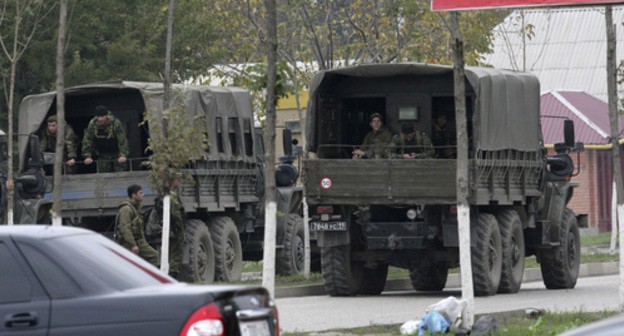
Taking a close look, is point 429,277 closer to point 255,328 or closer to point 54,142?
point 54,142

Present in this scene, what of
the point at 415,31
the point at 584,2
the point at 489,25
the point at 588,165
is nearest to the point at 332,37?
the point at 415,31

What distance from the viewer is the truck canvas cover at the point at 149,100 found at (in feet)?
78.1

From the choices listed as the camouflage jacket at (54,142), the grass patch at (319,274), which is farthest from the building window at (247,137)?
the camouflage jacket at (54,142)

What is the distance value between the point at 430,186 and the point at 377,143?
1.69 metres

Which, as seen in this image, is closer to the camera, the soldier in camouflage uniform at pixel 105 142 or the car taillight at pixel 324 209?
the car taillight at pixel 324 209

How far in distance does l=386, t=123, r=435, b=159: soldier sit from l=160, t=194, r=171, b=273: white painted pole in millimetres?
3092

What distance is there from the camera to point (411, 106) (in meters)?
23.2

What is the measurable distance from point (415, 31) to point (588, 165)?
70.0 ft

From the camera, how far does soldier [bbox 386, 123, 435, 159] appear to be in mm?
22250

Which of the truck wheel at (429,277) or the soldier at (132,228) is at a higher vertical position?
the soldier at (132,228)

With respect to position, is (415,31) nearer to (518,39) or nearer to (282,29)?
(282,29)

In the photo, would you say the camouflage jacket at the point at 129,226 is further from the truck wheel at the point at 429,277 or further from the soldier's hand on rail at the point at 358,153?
the truck wheel at the point at 429,277

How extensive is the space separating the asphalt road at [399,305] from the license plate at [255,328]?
717 centimetres

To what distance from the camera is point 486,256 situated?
2153 centimetres
